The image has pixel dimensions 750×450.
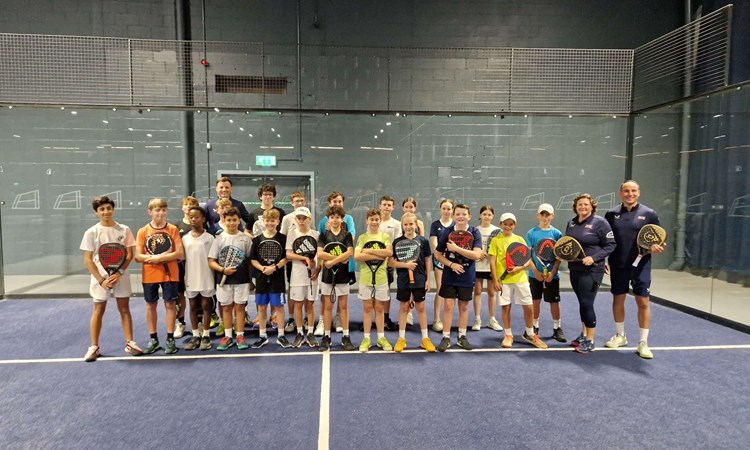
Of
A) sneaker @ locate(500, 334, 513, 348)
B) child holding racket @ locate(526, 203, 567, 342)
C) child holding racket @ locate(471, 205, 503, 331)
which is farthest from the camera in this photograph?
child holding racket @ locate(471, 205, 503, 331)

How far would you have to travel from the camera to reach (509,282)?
154 inches

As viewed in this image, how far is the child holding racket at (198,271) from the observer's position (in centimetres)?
376

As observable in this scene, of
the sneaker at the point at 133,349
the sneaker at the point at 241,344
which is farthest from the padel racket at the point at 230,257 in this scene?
the sneaker at the point at 133,349

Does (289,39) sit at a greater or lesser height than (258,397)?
greater

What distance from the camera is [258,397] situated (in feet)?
9.49

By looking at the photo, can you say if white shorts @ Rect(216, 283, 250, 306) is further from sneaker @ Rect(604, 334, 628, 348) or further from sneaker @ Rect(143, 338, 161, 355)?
sneaker @ Rect(604, 334, 628, 348)

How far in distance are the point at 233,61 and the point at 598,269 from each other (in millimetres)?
6944

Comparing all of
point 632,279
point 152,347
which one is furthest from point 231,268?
point 632,279

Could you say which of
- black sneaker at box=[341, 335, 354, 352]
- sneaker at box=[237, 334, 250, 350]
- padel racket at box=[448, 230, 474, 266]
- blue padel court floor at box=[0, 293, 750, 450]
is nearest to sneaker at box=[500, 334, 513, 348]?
blue padel court floor at box=[0, 293, 750, 450]

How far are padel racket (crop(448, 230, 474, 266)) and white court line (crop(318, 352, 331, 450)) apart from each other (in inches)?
66.5

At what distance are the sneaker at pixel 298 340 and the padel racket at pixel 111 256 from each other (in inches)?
74.9

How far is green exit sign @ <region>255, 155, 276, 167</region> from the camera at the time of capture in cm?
664

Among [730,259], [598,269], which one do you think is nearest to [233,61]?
[598,269]

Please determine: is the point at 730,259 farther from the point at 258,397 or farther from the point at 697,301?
the point at 258,397
